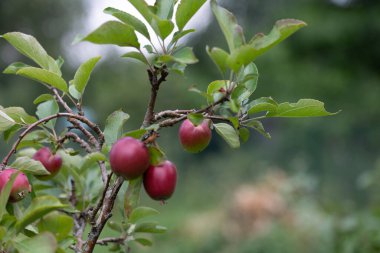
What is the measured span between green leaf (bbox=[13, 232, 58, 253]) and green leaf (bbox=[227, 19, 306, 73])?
0.31 meters

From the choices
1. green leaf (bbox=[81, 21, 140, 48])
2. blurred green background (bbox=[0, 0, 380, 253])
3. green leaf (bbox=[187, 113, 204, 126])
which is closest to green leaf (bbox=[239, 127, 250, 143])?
green leaf (bbox=[187, 113, 204, 126])

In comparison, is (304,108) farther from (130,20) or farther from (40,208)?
(40,208)

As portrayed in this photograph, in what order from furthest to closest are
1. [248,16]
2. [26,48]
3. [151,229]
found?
[248,16] → [151,229] → [26,48]

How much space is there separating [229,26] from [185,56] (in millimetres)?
81

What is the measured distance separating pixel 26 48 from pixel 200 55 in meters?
13.0

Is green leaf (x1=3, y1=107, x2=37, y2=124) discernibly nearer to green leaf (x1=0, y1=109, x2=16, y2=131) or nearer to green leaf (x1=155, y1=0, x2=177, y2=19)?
green leaf (x1=0, y1=109, x2=16, y2=131)

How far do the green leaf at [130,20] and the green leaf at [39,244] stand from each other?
319mm

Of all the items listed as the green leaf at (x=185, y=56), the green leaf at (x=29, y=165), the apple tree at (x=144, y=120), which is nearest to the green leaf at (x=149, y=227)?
the apple tree at (x=144, y=120)

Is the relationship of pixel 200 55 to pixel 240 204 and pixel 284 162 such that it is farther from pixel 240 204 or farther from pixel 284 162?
pixel 240 204

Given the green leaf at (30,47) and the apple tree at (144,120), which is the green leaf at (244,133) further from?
the green leaf at (30,47)

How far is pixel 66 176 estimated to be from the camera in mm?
1222

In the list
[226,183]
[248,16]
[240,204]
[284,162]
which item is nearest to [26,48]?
[240,204]

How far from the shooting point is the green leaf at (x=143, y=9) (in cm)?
76

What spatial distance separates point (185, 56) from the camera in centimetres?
80
